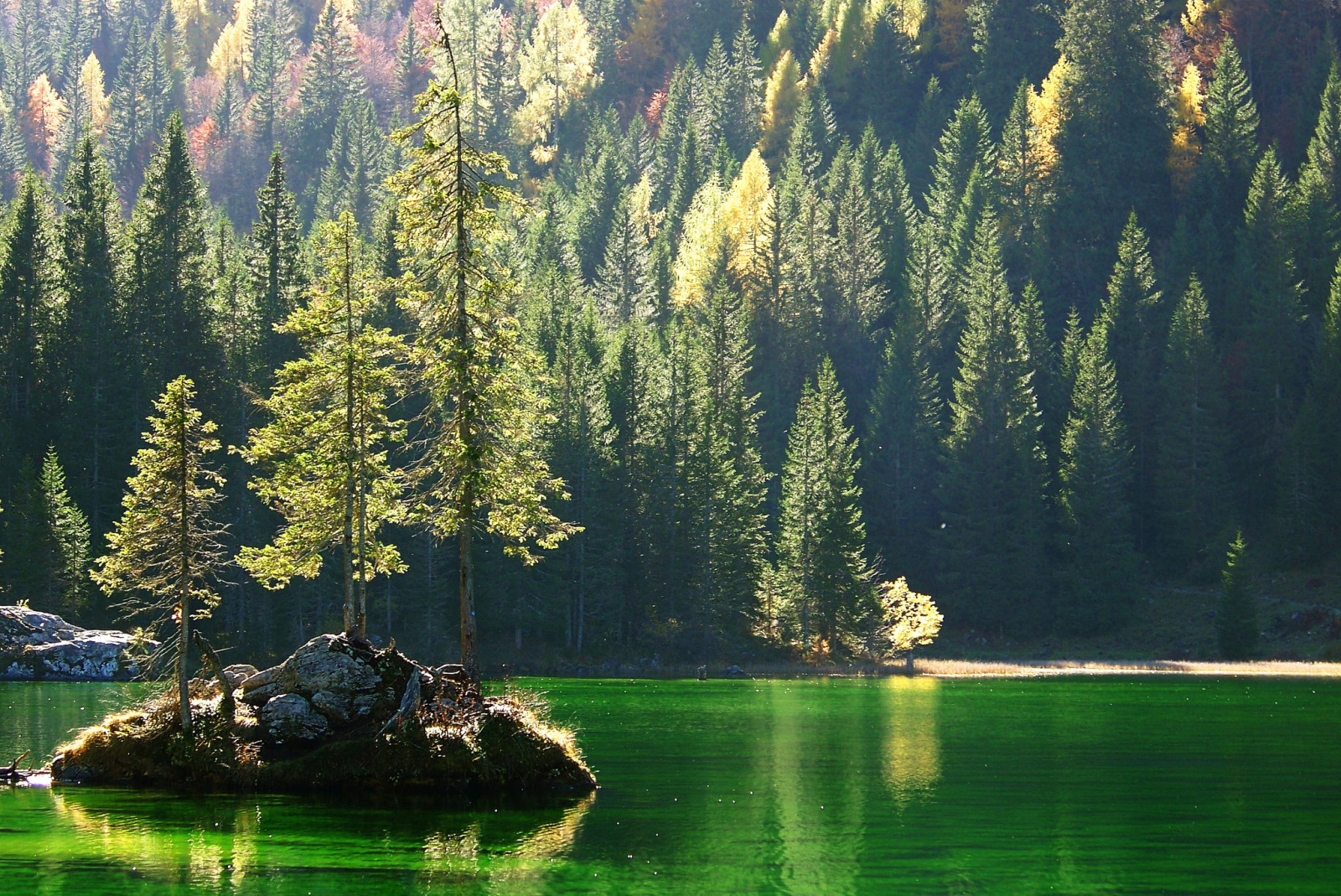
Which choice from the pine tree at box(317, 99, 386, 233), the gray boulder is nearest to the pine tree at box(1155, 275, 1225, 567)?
the pine tree at box(317, 99, 386, 233)

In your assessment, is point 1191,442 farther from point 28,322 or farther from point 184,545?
point 184,545

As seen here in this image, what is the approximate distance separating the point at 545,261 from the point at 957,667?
3985 cm

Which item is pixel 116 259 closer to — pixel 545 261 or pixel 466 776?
pixel 545 261

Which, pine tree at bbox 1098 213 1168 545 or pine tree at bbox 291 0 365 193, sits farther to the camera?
pine tree at bbox 291 0 365 193

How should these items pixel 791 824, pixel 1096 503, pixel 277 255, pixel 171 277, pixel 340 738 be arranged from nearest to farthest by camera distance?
pixel 791 824 → pixel 340 738 → pixel 277 255 → pixel 171 277 → pixel 1096 503

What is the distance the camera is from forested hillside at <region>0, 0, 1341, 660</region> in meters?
75.4

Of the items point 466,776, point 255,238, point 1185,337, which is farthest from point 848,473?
point 466,776

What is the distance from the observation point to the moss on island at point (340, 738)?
29344 millimetres

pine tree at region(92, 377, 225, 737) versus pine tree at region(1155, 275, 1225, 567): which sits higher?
pine tree at region(1155, 275, 1225, 567)

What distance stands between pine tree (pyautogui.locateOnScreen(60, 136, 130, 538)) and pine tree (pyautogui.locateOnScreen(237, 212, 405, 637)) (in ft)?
114

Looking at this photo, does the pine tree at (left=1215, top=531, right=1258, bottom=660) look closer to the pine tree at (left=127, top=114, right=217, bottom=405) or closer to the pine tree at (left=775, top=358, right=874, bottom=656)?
the pine tree at (left=775, top=358, right=874, bottom=656)

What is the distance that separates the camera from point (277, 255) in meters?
78.8

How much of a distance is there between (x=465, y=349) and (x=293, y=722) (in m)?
9.28

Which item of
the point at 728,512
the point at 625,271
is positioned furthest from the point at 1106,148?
the point at 728,512
